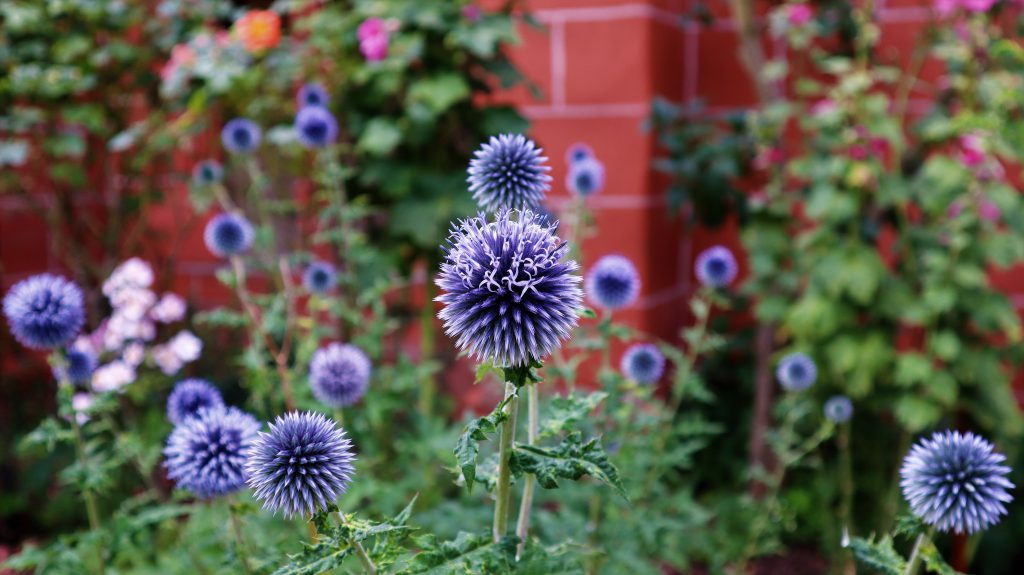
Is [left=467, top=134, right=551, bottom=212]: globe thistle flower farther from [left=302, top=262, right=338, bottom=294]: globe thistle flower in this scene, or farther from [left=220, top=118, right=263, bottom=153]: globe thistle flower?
[left=220, top=118, right=263, bottom=153]: globe thistle flower

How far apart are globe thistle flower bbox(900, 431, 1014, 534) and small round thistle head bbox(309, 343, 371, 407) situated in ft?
3.79

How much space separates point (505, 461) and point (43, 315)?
112 cm

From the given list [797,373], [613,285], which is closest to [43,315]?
[613,285]

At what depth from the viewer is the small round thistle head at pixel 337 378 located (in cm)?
189

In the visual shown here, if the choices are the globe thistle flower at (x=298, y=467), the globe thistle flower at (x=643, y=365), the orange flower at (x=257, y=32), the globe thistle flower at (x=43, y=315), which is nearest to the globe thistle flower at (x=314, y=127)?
the orange flower at (x=257, y=32)

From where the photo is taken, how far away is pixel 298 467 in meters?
1.08

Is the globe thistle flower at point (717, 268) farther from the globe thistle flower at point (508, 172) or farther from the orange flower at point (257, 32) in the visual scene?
the orange flower at point (257, 32)

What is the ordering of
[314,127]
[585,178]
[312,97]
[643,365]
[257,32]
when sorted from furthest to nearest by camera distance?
[257,32] < [312,97] < [314,127] < [585,178] < [643,365]

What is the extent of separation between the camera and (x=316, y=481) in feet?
3.62

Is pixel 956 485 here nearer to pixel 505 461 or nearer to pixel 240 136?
pixel 505 461

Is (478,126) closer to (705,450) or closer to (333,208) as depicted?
(333,208)

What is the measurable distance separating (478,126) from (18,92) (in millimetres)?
1755

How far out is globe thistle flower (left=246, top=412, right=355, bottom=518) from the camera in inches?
42.6

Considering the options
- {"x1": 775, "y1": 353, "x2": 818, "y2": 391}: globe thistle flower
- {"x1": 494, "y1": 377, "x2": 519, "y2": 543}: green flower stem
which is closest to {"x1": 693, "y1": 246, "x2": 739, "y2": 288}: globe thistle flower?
{"x1": 775, "y1": 353, "x2": 818, "y2": 391}: globe thistle flower
